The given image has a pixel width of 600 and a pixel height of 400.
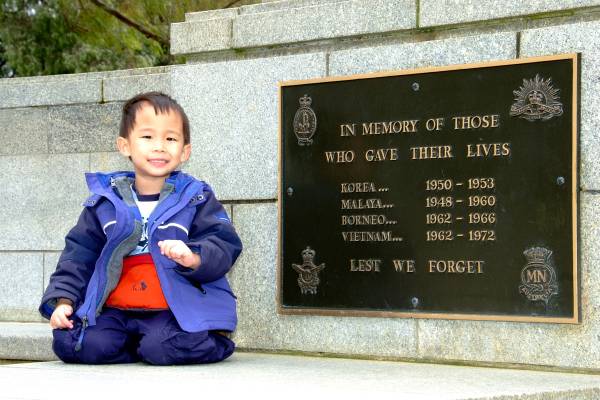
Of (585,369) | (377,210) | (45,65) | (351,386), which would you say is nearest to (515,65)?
(377,210)

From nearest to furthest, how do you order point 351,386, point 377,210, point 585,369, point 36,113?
point 351,386 < point 585,369 < point 377,210 < point 36,113

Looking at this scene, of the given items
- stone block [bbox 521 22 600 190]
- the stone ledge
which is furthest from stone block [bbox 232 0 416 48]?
stone block [bbox 521 22 600 190]

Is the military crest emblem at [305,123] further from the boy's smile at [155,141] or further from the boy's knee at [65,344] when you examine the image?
the boy's knee at [65,344]

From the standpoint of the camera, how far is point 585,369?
551 cm

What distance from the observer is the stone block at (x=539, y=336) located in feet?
18.1

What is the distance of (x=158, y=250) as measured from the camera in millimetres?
5688

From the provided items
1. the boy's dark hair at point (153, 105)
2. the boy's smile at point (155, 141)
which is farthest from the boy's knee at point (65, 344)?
the boy's dark hair at point (153, 105)

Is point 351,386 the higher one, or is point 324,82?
point 324,82

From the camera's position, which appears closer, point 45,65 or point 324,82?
point 324,82

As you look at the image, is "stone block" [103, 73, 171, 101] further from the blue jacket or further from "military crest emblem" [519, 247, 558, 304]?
"military crest emblem" [519, 247, 558, 304]

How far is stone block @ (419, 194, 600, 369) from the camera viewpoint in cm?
550

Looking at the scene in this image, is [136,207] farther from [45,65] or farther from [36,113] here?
[45,65]

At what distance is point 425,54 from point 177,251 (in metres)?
1.78

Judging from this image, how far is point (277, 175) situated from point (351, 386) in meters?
2.00
